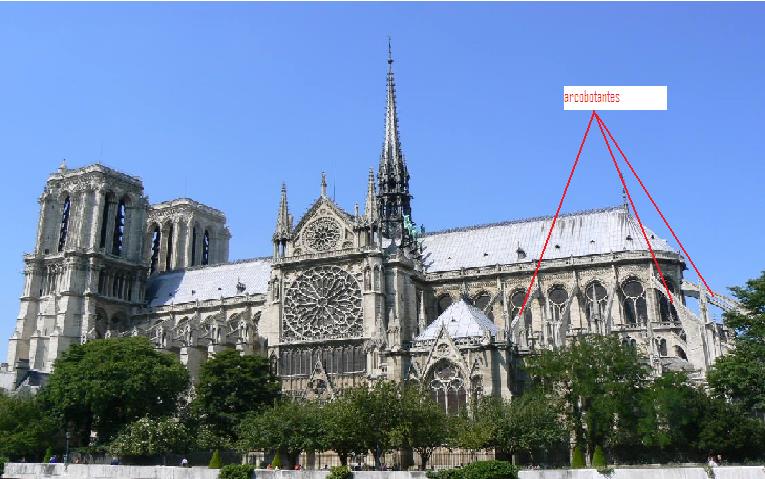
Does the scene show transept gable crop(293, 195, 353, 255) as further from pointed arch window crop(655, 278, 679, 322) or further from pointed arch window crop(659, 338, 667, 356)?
pointed arch window crop(659, 338, 667, 356)

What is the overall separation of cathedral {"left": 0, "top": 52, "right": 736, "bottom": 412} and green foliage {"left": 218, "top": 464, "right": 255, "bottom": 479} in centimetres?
1489

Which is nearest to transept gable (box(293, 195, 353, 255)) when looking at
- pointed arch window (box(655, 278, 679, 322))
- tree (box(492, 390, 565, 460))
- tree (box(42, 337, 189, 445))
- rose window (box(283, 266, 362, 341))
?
rose window (box(283, 266, 362, 341))

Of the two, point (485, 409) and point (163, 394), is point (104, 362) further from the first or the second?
point (485, 409)

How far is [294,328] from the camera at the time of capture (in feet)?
214

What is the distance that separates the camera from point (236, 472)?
3725cm

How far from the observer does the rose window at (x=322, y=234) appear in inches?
2611

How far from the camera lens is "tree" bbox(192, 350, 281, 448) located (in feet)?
181

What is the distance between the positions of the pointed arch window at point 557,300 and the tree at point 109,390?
2819 centimetres

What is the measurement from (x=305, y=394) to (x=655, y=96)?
38.2 meters

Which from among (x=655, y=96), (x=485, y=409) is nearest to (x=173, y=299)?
(x=485, y=409)

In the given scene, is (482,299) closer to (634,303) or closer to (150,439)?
(634,303)

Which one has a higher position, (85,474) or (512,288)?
(512,288)

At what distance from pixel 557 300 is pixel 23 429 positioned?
128 ft

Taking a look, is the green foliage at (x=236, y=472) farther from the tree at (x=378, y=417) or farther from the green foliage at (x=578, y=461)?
the green foliage at (x=578, y=461)
